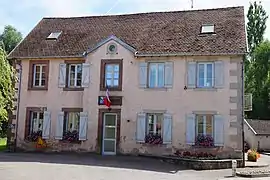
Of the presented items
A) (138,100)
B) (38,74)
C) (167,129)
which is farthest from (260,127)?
(38,74)

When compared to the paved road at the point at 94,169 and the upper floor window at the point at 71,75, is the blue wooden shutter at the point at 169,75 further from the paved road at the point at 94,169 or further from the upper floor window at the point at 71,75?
the upper floor window at the point at 71,75

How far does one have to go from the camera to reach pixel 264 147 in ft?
134

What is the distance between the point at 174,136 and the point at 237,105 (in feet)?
11.7

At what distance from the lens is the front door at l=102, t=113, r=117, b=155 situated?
2303 centimetres

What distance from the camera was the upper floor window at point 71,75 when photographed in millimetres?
23766

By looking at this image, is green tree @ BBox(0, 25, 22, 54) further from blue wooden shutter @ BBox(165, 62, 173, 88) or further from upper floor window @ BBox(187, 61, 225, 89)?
upper floor window @ BBox(187, 61, 225, 89)

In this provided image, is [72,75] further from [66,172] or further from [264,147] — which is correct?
[264,147]

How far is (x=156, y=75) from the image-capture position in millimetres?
22609

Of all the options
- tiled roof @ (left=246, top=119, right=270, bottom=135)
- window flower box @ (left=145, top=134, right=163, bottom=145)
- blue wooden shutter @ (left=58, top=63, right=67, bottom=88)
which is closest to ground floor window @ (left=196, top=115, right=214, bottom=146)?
window flower box @ (left=145, top=134, right=163, bottom=145)

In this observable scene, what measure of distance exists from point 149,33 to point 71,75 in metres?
5.09

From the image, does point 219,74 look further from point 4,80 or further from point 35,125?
point 4,80

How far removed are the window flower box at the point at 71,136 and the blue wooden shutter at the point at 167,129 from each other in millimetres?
4875

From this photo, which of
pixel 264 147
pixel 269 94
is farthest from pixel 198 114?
pixel 269 94

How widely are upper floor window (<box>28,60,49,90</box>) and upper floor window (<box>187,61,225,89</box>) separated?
27.3 ft
